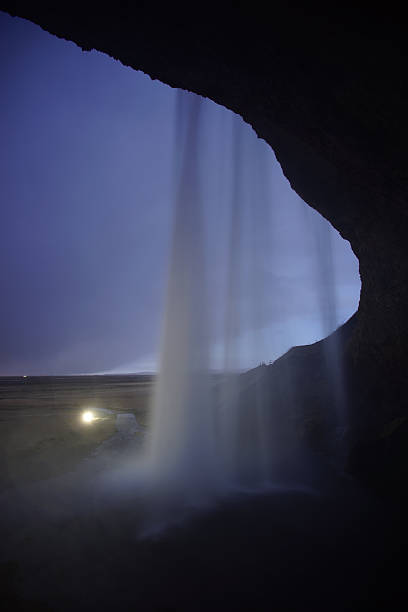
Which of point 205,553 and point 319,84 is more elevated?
point 319,84

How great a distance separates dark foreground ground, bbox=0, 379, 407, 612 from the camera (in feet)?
11.3

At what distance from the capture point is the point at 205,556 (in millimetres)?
4242

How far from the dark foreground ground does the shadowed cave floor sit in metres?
0.02

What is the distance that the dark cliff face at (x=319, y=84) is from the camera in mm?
5328

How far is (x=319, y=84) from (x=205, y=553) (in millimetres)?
9640

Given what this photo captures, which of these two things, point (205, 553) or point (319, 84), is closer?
point (205, 553)

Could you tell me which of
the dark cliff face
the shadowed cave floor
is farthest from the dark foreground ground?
the dark cliff face

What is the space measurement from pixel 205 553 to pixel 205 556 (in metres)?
0.08

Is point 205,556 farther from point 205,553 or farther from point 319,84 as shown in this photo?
point 319,84

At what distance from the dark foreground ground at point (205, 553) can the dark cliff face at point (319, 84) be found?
215 inches

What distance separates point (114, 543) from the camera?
4.55 meters

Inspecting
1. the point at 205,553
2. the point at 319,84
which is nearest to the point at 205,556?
the point at 205,553

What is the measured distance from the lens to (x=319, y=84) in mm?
6230

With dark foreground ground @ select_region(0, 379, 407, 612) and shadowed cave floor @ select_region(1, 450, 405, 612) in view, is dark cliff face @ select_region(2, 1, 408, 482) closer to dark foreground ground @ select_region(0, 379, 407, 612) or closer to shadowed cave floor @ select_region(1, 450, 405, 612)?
dark foreground ground @ select_region(0, 379, 407, 612)
